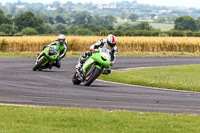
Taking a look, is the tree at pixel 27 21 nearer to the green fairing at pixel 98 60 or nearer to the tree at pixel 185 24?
the tree at pixel 185 24

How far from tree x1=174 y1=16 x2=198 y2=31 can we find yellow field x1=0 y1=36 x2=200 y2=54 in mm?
102208

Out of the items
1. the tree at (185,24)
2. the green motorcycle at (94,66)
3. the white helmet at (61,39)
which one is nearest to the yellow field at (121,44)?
the white helmet at (61,39)

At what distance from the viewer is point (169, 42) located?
154 ft

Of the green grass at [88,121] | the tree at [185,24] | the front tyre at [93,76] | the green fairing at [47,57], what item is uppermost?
the green grass at [88,121]

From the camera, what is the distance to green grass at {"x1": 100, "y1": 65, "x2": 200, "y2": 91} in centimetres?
1869

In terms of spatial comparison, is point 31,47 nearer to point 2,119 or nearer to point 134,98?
point 134,98

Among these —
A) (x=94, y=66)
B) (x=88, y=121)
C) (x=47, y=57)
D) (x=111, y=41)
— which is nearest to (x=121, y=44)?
(x=47, y=57)

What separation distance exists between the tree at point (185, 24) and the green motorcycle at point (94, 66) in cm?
13255

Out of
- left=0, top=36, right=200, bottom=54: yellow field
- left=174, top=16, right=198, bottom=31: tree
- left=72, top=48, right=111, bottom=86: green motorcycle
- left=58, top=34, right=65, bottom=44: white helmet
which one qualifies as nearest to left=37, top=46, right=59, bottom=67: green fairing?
left=58, top=34, right=65, bottom=44: white helmet

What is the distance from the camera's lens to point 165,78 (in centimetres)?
2197

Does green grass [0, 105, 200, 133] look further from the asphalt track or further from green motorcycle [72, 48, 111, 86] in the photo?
green motorcycle [72, 48, 111, 86]

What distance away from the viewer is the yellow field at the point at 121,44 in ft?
140

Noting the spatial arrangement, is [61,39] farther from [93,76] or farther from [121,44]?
[121,44]

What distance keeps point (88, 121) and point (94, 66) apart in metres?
7.02
